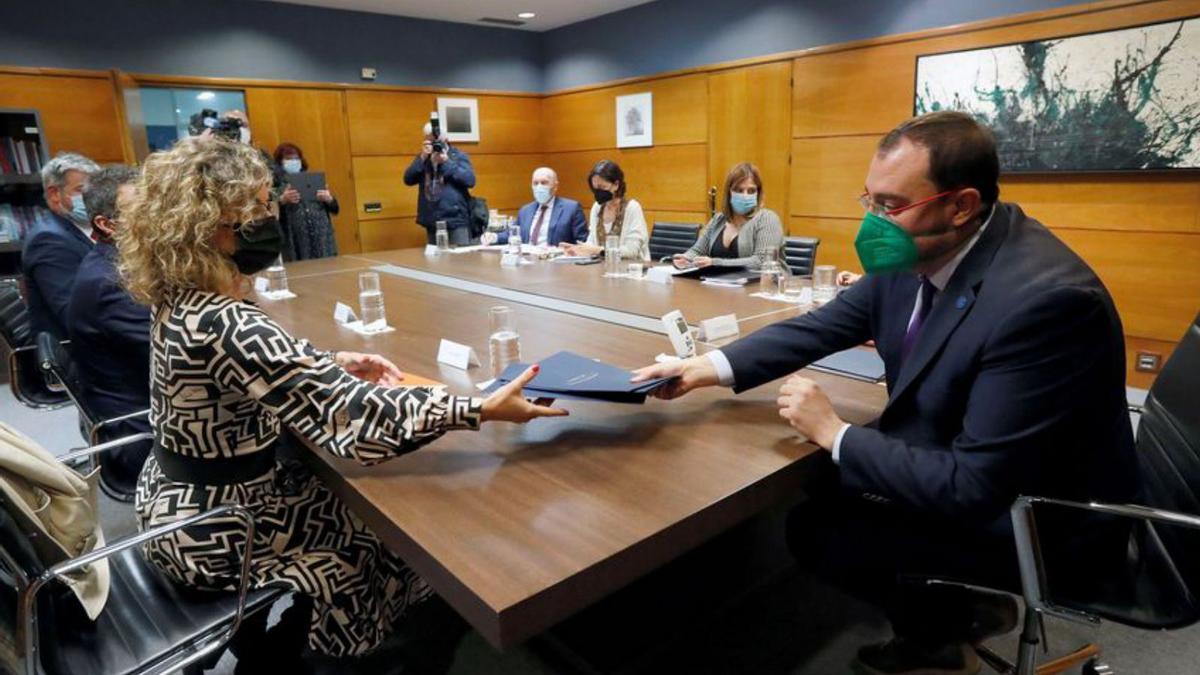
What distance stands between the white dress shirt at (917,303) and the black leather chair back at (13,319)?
2.86 metres

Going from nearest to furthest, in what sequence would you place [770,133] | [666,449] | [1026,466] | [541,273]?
[1026,466] → [666,449] → [541,273] → [770,133]

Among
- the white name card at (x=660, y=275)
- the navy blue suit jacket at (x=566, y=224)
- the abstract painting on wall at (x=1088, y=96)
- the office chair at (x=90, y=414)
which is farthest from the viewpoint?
the navy blue suit jacket at (x=566, y=224)

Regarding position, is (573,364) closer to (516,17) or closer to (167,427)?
(167,427)

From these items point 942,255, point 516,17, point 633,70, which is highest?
point 516,17

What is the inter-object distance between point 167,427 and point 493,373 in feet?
2.33

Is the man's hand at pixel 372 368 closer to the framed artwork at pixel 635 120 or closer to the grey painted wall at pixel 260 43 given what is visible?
the framed artwork at pixel 635 120

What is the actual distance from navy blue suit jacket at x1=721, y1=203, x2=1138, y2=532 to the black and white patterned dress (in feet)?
2.55

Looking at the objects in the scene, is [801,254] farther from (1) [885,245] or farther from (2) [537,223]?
(1) [885,245]

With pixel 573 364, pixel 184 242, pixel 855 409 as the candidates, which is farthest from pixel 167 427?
pixel 855 409

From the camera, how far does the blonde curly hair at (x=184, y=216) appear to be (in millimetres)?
1234

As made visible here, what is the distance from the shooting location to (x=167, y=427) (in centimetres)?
130

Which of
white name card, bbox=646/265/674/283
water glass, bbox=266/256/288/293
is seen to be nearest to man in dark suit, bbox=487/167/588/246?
white name card, bbox=646/265/674/283

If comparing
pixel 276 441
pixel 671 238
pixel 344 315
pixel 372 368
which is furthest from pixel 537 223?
pixel 276 441

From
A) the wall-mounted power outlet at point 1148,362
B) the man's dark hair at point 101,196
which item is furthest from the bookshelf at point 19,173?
the wall-mounted power outlet at point 1148,362
